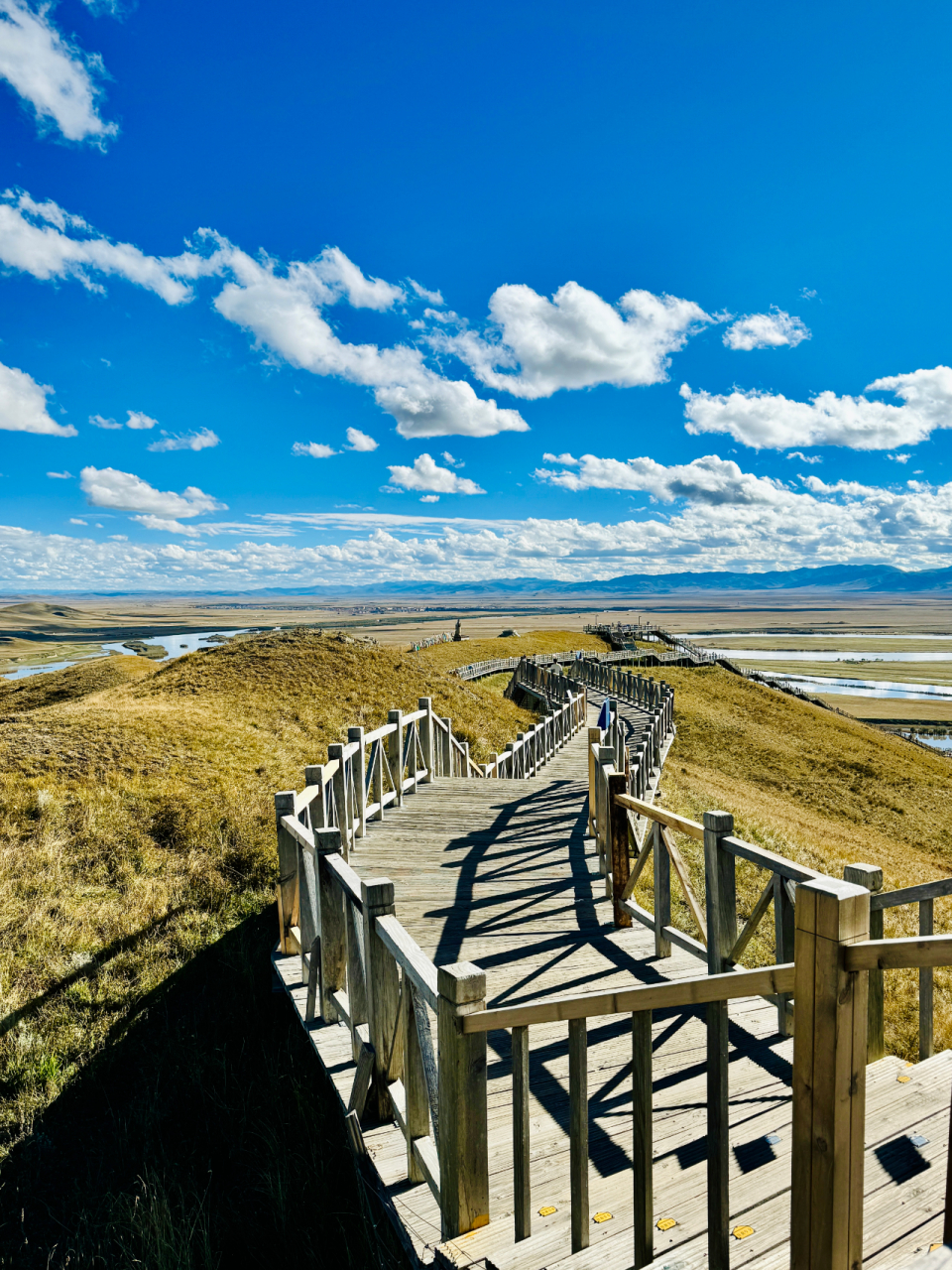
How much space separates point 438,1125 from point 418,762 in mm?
9186

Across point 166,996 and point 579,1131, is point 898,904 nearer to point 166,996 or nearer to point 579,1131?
point 579,1131

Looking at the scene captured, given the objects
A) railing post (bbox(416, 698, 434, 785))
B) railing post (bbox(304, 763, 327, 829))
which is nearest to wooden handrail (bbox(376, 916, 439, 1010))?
railing post (bbox(304, 763, 327, 829))

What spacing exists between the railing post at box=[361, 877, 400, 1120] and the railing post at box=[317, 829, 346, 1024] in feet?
2.85

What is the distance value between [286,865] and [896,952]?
4690mm

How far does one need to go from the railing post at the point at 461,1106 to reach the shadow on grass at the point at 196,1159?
2.43 feet

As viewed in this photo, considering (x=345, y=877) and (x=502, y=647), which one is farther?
(x=502, y=647)

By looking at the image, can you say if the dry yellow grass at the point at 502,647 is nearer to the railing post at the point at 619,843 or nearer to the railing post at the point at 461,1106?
the railing post at the point at 619,843

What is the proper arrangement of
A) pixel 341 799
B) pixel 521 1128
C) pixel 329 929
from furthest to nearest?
pixel 341 799
pixel 329 929
pixel 521 1128

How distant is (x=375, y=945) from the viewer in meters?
3.42

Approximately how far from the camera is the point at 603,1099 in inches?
147

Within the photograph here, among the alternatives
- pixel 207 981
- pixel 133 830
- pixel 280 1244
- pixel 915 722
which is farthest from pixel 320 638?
pixel 915 722

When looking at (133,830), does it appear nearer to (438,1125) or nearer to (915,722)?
(438,1125)

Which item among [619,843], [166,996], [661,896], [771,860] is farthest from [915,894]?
[166,996]

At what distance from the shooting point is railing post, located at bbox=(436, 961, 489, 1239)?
2.46 metres
